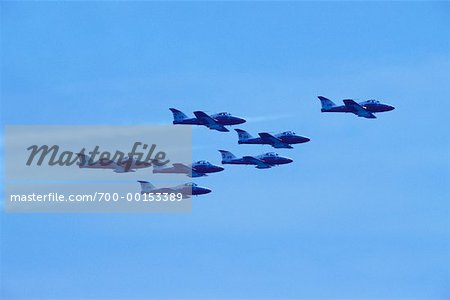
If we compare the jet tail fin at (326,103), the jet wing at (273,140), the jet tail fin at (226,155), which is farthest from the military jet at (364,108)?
the jet tail fin at (226,155)

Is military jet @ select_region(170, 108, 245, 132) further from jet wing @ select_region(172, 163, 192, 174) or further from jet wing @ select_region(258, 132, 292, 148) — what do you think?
jet wing @ select_region(258, 132, 292, 148)

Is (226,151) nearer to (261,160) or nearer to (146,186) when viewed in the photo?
(261,160)

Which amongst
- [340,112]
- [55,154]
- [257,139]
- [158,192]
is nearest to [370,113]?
[340,112]

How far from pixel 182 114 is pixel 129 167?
6.30 m

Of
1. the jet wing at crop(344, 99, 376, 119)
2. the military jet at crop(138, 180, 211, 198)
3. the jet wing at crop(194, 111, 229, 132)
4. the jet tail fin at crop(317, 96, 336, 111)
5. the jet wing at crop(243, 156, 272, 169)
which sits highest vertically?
the jet tail fin at crop(317, 96, 336, 111)

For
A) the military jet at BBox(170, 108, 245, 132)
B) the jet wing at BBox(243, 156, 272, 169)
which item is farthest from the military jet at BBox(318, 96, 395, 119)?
the military jet at BBox(170, 108, 245, 132)

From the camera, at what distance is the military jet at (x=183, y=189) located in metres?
114

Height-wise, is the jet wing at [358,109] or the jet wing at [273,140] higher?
the jet wing at [358,109]

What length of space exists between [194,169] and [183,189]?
6.40 feet

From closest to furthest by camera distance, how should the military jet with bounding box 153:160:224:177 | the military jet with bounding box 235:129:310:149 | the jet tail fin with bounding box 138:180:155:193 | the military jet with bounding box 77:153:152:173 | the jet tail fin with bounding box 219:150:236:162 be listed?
the military jet with bounding box 77:153:152:173
the military jet with bounding box 153:160:224:177
the jet tail fin with bounding box 138:180:155:193
the military jet with bounding box 235:129:310:149
the jet tail fin with bounding box 219:150:236:162

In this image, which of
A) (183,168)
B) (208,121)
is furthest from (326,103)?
(183,168)

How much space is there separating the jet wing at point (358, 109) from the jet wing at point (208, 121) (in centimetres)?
1080

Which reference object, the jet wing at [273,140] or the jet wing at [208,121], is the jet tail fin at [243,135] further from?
the jet wing at [208,121]

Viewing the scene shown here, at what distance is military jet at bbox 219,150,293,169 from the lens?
117m
